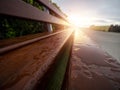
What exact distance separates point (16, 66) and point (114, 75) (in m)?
0.32

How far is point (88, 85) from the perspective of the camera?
0.39 metres

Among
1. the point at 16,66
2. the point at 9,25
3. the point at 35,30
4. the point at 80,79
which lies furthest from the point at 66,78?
the point at 35,30

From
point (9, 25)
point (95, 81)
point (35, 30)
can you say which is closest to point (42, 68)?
point (95, 81)

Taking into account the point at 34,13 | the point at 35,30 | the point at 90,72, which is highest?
the point at 34,13

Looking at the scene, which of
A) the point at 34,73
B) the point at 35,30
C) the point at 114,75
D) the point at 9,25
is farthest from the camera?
the point at 35,30

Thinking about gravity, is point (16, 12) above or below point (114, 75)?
above

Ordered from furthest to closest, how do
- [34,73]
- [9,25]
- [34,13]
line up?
[9,25] → [34,13] → [34,73]

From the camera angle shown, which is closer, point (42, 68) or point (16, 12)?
point (42, 68)

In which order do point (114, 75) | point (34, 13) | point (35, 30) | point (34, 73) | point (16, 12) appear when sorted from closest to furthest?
point (34, 73)
point (114, 75)
point (16, 12)
point (34, 13)
point (35, 30)

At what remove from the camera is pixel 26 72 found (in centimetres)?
38

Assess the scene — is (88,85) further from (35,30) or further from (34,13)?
(35,30)

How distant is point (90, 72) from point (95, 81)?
0.07 metres

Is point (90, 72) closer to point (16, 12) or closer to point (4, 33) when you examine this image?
point (16, 12)

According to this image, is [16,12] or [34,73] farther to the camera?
[16,12]
